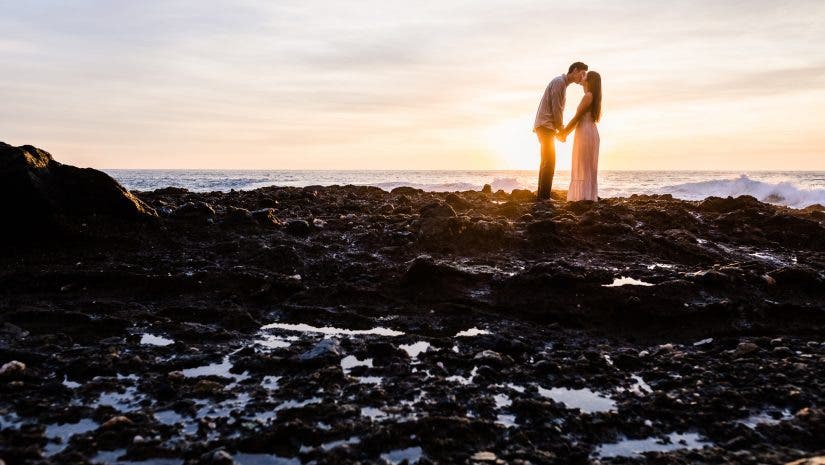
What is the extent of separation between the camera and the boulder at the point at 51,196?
517 cm

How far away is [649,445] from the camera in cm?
221

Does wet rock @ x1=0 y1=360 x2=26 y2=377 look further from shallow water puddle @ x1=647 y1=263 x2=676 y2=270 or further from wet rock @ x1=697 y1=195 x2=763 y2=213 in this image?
wet rock @ x1=697 y1=195 x2=763 y2=213

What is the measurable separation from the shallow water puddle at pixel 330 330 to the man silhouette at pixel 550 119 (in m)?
6.54

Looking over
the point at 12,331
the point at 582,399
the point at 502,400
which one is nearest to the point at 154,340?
the point at 12,331

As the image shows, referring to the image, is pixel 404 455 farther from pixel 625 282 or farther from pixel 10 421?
pixel 625 282

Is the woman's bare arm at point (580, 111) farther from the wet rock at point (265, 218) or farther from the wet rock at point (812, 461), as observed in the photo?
the wet rock at point (812, 461)

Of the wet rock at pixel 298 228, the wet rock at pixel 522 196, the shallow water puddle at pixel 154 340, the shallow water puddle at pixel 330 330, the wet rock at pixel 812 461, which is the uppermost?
the wet rock at pixel 522 196

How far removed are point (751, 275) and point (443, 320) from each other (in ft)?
8.54

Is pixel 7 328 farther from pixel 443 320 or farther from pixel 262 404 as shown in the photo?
pixel 443 320

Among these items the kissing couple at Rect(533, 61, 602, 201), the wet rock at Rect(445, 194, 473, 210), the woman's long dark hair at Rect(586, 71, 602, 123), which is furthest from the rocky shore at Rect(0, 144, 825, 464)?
the woman's long dark hair at Rect(586, 71, 602, 123)

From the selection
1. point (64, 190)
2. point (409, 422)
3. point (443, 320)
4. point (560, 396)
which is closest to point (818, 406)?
point (560, 396)

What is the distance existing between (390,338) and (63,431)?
1.74 m

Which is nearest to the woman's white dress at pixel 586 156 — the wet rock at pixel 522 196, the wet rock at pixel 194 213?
the wet rock at pixel 522 196

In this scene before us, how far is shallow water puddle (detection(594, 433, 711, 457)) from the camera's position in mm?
2156
